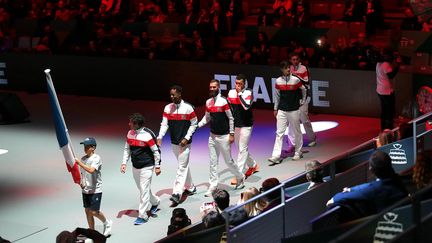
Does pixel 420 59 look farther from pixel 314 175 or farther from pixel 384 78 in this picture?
pixel 314 175

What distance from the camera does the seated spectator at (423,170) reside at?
30.8ft

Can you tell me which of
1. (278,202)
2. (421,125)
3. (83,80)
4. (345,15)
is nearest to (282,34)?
(345,15)

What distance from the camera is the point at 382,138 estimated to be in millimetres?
12781

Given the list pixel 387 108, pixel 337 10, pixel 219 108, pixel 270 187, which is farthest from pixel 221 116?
pixel 337 10

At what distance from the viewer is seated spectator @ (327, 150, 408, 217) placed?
8609 millimetres

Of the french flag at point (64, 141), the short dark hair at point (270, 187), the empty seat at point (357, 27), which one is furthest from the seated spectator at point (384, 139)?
the empty seat at point (357, 27)

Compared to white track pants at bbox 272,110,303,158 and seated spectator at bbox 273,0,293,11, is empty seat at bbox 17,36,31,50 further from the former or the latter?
white track pants at bbox 272,110,303,158

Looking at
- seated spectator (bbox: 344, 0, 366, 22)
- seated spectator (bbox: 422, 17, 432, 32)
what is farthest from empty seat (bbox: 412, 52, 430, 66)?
seated spectator (bbox: 344, 0, 366, 22)

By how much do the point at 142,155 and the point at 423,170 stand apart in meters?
5.21

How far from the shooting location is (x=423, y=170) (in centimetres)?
941

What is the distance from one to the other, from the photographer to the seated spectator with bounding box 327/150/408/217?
9378mm

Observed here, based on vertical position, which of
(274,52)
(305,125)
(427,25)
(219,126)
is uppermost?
(427,25)

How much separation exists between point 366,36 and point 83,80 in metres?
8.48

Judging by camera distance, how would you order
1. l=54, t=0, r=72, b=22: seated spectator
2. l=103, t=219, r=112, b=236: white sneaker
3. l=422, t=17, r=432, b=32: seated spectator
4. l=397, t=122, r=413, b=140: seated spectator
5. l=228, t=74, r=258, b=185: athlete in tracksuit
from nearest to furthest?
l=103, t=219, r=112, b=236: white sneaker → l=397, t=122, r=413, b=140: seated spectator → l=228, t=74, r=258, b=185: athlete in tracksuit → l=422, t=17, r=432, b=32: seated spectator → l=54, t=0, r=72, b=22: seated spectator
